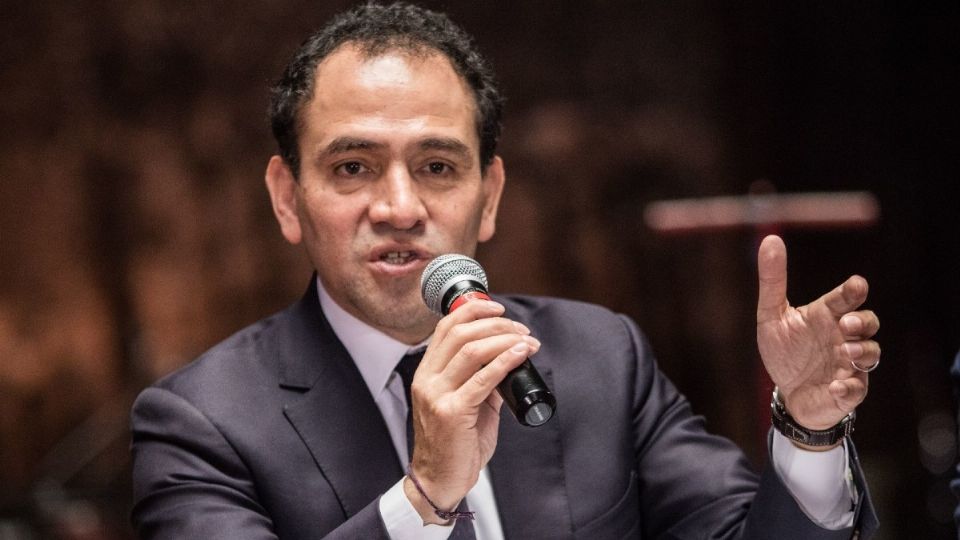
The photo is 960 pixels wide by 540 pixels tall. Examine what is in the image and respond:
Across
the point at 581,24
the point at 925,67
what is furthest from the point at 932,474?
the point at 581,24

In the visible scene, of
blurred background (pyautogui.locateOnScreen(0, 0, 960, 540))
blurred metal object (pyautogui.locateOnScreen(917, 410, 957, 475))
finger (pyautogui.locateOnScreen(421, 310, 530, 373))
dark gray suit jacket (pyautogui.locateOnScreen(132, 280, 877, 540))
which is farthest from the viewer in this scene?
blurred metal object (pyautogui.locateOnScreen(917, 410, 957, 475))

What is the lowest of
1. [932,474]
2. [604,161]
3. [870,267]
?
[932,474]

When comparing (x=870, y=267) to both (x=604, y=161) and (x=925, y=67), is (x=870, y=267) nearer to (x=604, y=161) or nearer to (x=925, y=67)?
(x=925, y=67)

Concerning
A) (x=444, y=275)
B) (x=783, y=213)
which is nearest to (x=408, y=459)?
(x=444, y=275)

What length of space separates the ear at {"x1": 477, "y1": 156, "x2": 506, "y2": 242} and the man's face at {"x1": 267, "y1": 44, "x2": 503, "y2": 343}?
11 centimetres

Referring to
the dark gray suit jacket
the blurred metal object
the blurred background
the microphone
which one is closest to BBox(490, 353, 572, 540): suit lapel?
the dark gray suit jacket

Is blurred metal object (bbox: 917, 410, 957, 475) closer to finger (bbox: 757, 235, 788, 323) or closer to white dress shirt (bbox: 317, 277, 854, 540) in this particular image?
white dress shirt (bbox: 317, 277, 854, 540)

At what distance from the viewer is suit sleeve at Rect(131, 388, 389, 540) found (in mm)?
1727

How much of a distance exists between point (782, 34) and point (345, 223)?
12.6ft

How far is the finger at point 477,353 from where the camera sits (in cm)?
144

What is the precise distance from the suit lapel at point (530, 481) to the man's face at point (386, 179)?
245 millimetres

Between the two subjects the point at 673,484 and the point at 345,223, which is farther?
the point at 673,484

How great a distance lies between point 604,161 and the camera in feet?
17.0

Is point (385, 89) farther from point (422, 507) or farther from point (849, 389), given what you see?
point (849, 389)
